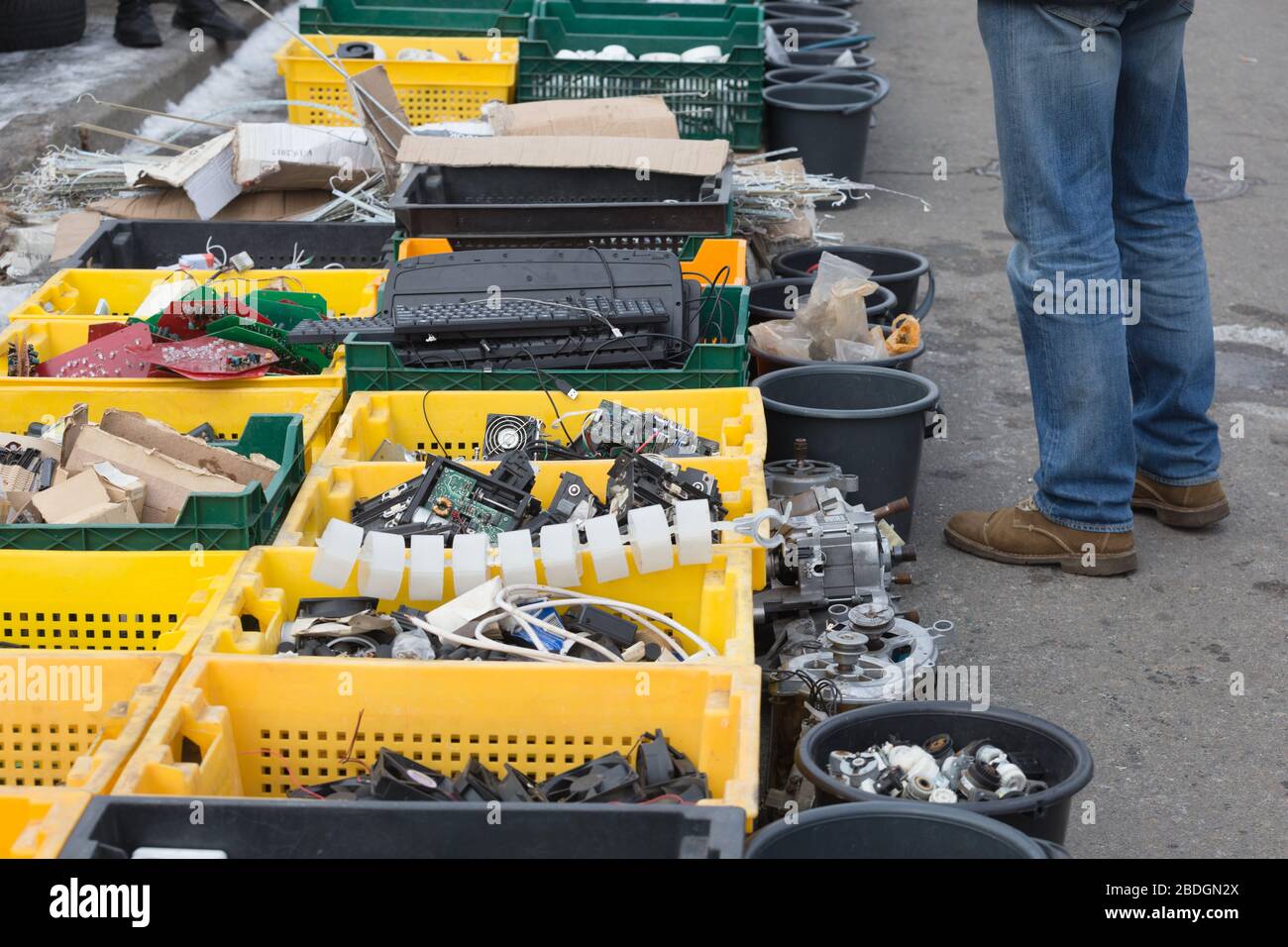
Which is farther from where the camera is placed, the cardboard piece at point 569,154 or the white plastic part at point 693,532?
the cardboard piece at point 569,154

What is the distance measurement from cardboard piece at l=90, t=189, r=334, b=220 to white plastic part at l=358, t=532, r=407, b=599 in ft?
8.81

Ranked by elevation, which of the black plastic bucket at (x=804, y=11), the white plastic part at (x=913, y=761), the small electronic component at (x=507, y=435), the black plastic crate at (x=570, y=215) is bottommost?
the white plastic part at (x=913, y=761)

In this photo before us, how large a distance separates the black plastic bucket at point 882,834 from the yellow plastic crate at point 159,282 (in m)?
2.28

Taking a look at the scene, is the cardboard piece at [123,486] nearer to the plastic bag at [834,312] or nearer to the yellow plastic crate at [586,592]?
the yellow plastic crate at [586,592]

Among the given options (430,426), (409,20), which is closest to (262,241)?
(430,426)

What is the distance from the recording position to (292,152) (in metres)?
4.91

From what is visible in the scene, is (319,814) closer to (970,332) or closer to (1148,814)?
(1148,814)

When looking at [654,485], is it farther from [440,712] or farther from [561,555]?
[440,712]

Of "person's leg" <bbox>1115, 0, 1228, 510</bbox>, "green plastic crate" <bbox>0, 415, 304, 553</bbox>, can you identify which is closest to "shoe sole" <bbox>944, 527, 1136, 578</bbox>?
"person's leg" <bbox>1115, 0, 1228, 510</bbox>

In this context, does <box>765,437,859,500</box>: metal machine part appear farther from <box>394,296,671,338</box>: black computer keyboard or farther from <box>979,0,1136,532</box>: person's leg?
<box>979,0,1136,532</box>: person's leg

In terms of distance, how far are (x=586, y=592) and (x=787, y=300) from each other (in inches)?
76.1

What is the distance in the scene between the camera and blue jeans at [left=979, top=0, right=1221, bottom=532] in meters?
3.21

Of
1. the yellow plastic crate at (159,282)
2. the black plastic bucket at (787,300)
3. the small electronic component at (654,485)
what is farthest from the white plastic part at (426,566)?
the black plastic bucket at (787,300)

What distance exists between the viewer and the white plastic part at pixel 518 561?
246 centimetres
